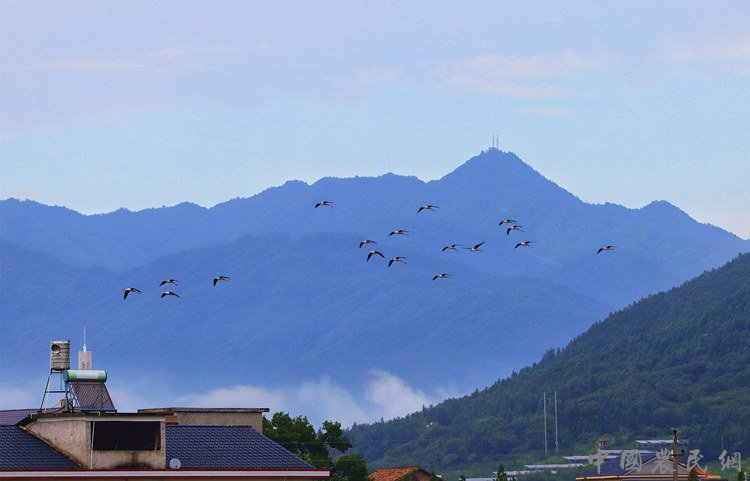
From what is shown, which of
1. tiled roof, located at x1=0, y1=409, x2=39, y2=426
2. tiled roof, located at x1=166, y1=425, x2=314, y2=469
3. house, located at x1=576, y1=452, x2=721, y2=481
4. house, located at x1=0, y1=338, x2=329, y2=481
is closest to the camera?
house, located at x1=0, y1=338, x2=329, y2=481

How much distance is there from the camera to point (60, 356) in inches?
2491

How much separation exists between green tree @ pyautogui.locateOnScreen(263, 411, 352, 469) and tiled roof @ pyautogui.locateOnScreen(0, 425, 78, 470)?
59.3m

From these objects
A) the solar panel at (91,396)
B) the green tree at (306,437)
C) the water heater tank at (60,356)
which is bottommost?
the solar panel at (91,396)

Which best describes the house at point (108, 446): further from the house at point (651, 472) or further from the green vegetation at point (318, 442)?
the house at point (651, 472)

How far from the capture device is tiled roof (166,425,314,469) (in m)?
61.8

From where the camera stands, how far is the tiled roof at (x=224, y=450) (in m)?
61.8

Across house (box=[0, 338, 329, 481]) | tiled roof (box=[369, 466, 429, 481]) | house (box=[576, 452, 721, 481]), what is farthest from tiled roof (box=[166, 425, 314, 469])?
house (box=[576, 452, 721, 481])

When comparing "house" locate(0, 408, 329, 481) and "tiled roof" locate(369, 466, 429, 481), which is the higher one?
"tiled roof" locate(369, 466, 429, 481)

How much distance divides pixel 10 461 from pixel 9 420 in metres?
9.07

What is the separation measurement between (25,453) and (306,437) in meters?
65.2

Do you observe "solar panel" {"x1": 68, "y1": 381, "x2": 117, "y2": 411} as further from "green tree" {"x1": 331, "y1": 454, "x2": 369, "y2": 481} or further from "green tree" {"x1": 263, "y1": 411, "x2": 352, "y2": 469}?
"green tree" {"x1": 331, "y1": 454, "x2": 369, "y2": 481}

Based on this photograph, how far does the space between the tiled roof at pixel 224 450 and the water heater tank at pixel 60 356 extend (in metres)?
4.37

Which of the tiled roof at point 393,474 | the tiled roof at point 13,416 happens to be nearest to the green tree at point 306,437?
the tiled roof at point 393,474

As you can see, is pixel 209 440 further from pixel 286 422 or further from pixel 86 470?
pixel 286 422
